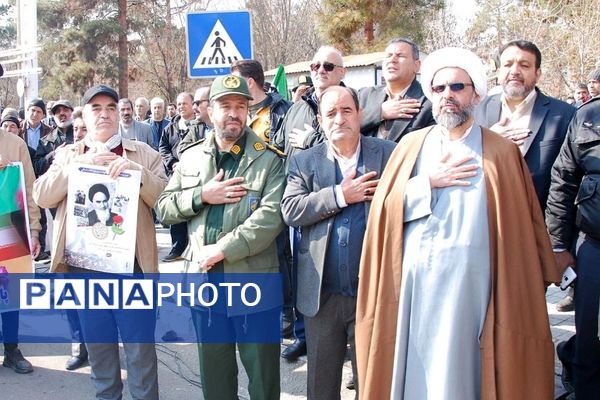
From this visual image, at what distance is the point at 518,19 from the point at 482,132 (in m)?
18.5

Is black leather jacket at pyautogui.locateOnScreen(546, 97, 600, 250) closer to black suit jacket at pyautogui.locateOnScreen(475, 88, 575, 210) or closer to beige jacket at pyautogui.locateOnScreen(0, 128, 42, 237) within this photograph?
black suit jacket at pyautogui.locateOnScreen(475, 88, 575, 210)

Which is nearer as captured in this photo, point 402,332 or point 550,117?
point 402,332

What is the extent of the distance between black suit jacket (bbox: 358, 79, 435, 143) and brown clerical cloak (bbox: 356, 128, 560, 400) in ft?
3.07

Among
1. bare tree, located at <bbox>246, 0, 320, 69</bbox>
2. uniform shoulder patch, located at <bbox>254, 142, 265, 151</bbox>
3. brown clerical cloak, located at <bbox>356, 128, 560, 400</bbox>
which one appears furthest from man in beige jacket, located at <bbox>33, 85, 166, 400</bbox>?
bare tree, located at <bbox>246, 0, 320, 69</bbox>

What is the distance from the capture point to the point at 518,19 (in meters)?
19.4

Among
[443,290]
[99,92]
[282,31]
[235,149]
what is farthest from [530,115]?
[282,31]

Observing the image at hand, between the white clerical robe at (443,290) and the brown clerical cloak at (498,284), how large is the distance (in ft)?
0.15

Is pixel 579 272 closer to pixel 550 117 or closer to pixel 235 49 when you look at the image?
pixel 550 117

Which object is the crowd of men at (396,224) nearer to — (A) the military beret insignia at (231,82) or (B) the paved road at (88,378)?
(A) the military beret insignia at (231,82)

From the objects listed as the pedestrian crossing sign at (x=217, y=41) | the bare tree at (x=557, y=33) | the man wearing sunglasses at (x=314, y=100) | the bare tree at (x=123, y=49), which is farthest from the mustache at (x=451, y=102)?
the bare tree at (x=123, y=49)

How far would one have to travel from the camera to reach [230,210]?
3.38 metres

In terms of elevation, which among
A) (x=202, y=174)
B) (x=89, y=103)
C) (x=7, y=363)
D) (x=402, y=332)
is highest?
(x=89, y=103)

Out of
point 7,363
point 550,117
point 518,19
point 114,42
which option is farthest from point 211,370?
point 114,42

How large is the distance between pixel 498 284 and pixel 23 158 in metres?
3.64
